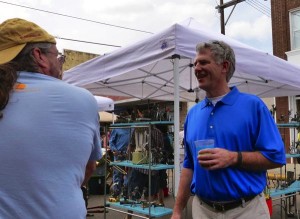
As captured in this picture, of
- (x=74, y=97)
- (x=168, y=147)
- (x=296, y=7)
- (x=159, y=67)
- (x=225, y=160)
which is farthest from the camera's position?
(x=296, y=7)

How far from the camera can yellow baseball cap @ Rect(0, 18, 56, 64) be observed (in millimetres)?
1397

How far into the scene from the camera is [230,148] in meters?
2.23

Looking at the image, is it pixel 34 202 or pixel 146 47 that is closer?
pixel 34 202

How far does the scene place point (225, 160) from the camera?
2.10 meters

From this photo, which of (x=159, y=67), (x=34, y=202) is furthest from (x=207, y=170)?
(x=159, y=67)

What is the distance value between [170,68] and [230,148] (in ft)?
14.6

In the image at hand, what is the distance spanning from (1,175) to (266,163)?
1.54 m

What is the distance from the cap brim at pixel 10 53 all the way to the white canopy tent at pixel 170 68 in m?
2.82

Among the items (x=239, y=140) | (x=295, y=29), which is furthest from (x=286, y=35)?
(x=239, y=140)

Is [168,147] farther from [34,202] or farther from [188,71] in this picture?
[34,202]

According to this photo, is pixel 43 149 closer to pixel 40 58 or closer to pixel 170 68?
pixel 40 58

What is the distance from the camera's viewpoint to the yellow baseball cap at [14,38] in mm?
1397

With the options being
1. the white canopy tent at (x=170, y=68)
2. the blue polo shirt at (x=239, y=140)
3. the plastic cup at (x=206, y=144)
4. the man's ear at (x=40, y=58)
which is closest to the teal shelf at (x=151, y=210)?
the white canopy tent at (x=170, y=68)

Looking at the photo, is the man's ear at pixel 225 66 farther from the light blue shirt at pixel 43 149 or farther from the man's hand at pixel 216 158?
the light blue shirt at pixel 43 149
